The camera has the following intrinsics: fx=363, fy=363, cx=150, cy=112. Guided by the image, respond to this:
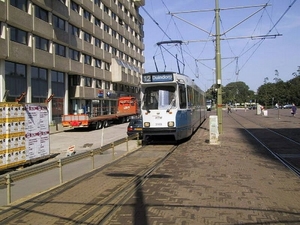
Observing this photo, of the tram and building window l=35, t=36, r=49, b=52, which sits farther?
building window l=35, t=36, r=49, b=52

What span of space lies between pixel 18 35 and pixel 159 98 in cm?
2059

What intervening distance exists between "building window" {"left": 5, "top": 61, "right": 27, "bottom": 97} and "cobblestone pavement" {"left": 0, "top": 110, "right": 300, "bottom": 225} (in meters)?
23.8

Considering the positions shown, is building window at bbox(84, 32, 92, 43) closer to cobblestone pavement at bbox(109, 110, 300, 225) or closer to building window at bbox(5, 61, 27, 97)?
building window at bbox(5, 61, 27, 97)

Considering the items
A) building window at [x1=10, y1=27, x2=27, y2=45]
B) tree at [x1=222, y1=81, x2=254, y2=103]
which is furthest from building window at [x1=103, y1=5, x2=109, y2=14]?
tree at [x1=222, y1=81, x2=254, y2=103]

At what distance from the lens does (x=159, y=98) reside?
16906mm

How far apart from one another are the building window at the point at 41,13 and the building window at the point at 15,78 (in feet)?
18.0

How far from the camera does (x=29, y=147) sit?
48.7 feet

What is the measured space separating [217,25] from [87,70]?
99.2 feet

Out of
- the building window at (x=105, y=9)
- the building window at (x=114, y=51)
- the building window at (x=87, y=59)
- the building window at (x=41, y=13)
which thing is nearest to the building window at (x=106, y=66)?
the building window at (x=114, y=51)

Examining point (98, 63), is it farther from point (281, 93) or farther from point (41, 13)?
point (281, 93)

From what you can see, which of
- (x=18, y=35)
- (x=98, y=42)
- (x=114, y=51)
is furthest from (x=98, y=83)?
(x=18, y=35)

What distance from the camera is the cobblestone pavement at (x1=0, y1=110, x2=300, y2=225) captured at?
5.93m

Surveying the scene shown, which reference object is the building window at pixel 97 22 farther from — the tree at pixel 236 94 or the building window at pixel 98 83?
the tree at pixel 236 94

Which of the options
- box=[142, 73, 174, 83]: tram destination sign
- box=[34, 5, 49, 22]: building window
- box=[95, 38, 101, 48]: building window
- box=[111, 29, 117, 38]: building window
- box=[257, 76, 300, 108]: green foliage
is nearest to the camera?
box=[142, 73, 174, 83]: tram destination sign
